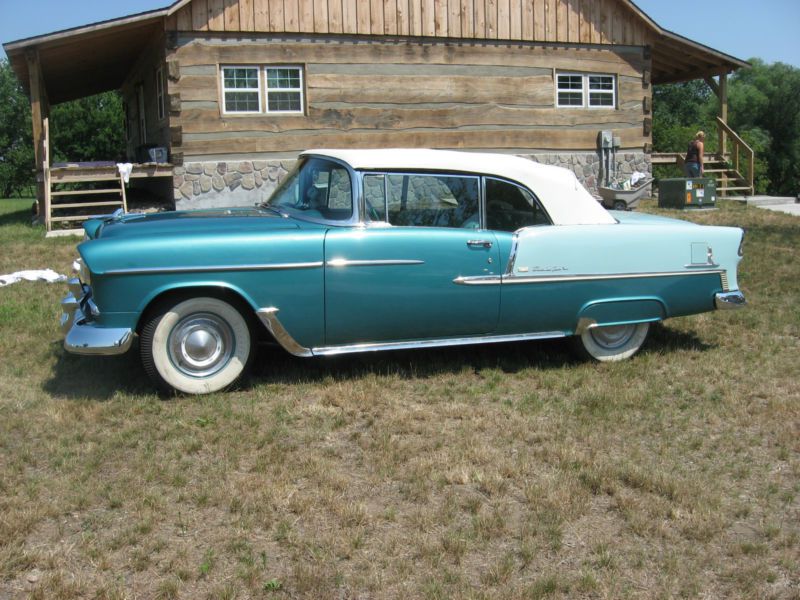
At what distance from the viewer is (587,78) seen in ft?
57.6

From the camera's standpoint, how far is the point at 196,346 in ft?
16.8

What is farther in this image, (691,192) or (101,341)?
(691,192)

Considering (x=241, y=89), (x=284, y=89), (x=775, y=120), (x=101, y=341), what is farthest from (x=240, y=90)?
(x=775, y=120)

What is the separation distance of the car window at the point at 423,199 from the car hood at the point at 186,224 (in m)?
0.58

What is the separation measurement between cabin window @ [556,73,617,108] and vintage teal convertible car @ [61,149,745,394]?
11.8 meters

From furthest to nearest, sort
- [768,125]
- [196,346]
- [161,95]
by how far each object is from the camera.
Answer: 1. [768,125]
2. [161,95]
3. [196,346]

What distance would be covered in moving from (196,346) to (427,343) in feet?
4.84

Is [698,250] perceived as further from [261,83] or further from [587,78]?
[587,78]

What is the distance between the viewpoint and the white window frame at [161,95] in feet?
50.5

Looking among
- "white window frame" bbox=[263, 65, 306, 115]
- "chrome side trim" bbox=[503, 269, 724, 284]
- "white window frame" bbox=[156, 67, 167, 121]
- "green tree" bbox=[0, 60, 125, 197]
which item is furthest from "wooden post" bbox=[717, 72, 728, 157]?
"green tree" bbox=[0, 60, 125, 197]

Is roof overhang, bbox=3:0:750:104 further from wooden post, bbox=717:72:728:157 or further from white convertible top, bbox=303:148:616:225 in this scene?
white convertible top, bbox=303:148:616:225

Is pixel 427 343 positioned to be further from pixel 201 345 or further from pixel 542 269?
pixel 201 345

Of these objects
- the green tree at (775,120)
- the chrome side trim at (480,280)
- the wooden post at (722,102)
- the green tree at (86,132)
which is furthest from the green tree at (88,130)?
the green tree at (775,120)

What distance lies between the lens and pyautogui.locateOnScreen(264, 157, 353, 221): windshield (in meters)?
5.45
